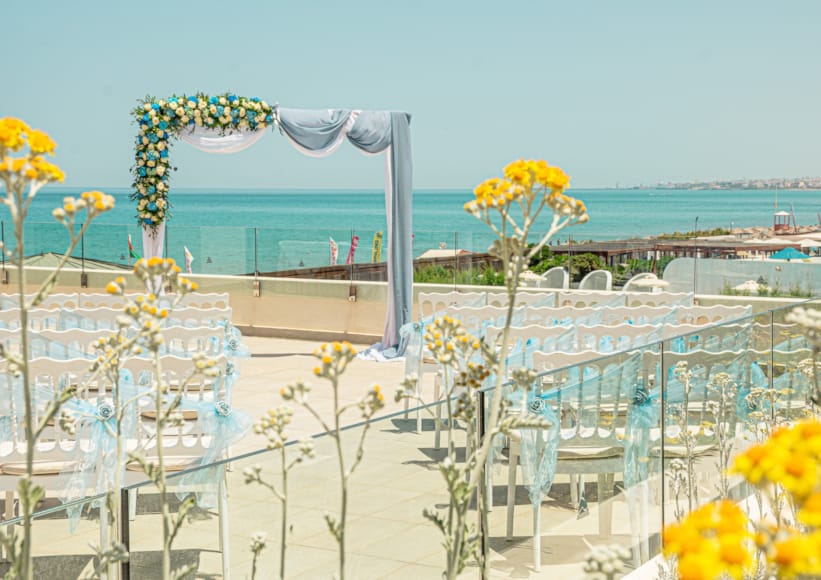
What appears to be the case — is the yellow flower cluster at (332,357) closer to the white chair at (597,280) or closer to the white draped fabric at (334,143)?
the white draped fabric at (334,143)

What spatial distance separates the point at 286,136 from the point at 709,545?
11040 mm

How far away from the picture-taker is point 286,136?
466 inches

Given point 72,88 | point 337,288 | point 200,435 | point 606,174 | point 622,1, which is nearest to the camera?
point 200,435

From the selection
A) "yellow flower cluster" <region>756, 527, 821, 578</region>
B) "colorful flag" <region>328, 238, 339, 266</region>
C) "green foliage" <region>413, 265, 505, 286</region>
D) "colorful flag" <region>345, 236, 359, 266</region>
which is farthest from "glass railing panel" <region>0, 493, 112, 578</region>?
"colorful flag" <region>328, 238, 339, 266</region>

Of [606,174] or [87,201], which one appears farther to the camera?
[606,174]

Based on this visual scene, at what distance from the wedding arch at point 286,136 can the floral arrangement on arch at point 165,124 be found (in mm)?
10

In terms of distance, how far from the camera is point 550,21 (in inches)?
3083

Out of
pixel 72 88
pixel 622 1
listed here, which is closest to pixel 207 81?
pixel 72 88

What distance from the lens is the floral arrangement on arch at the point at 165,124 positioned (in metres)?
11.5

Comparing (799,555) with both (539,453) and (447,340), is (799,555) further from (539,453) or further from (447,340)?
(539,453)

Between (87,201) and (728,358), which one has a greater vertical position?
(87,201)

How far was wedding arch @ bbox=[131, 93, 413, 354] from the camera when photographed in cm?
1158

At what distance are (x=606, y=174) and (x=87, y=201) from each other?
316ft

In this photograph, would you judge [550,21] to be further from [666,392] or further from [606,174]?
[666,392]
